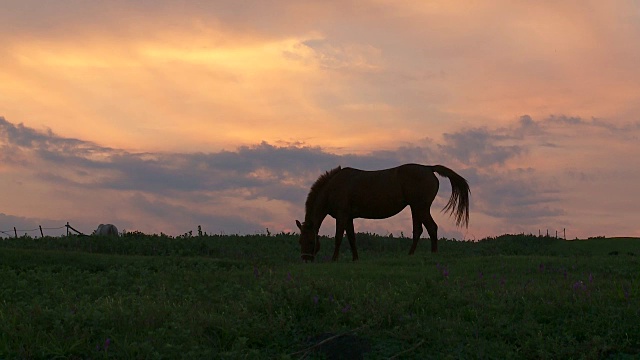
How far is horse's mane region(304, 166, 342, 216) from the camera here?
969 inches

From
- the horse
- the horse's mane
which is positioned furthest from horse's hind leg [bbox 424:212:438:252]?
the horse's mane

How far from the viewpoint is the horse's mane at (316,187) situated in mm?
24625

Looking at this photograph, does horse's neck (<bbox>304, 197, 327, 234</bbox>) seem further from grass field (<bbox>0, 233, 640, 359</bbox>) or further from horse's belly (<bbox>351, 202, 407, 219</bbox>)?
grass field (<bbox>0, 233, 640, 359</bbox>)

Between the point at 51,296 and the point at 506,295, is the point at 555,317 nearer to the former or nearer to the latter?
the point at 506,295

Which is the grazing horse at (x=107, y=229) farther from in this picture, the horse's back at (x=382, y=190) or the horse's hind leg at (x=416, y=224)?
the horse's hind leg at (x=416, y=224)

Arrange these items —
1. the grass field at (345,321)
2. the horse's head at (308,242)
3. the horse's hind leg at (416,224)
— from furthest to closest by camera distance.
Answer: the horse's hind leg at (416,224)
the horse's head at (308,242)
the grass field at (345,321)

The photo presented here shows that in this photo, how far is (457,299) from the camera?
39.2 feet

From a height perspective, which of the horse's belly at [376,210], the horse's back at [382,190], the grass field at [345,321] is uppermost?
the horse's back at [382,190]

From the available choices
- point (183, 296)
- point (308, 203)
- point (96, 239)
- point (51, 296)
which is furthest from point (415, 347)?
point (96, 239)

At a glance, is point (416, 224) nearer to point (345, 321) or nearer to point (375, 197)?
point (375, 197)

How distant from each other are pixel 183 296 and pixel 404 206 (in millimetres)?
12153

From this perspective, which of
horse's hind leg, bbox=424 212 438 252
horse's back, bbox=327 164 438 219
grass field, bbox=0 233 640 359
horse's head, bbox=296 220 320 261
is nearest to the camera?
grass field, bbox=0 233 640 359

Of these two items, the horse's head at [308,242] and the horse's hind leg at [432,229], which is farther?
the horse's hind leg at [432,229]

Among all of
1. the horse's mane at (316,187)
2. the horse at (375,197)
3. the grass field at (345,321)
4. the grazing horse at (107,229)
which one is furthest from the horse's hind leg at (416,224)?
the grazing horse at (107,229)
